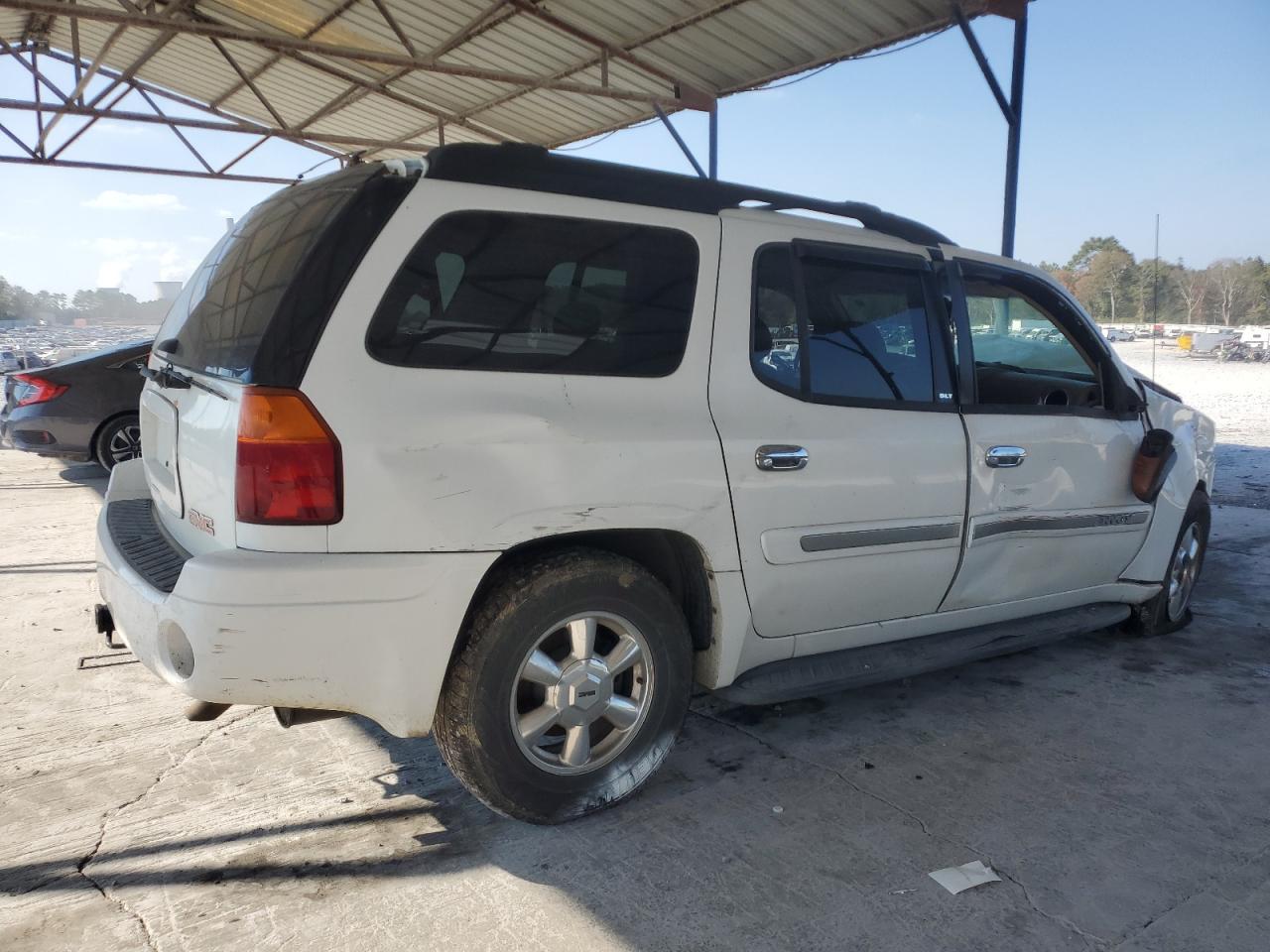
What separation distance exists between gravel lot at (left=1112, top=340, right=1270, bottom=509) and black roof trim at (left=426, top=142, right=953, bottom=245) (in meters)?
7.16

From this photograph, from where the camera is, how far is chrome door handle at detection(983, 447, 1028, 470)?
356 cm

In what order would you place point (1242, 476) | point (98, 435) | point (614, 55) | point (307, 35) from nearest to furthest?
point (98, 435) → point (1242, 476) → point (614, 55) → point (307, 35)

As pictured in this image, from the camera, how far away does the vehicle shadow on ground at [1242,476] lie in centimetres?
854

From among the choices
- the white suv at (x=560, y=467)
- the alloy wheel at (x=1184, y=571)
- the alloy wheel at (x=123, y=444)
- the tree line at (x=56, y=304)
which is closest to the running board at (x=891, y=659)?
the white suv at (x=560, y=467)

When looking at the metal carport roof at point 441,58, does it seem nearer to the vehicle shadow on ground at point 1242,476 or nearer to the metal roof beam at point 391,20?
the metal roof beam at point 391,20

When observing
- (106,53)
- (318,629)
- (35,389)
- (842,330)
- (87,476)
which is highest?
(106,53)

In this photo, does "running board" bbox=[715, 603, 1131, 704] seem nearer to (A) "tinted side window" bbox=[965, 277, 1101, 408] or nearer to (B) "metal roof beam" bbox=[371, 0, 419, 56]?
(A) "tinted side window" bbox=[965, 277, 1101, 408]

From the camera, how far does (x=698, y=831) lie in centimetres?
284

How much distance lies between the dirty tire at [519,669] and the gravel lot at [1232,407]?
7405 millimetres

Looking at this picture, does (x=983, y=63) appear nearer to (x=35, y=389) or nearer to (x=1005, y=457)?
(x=1005, y=457)

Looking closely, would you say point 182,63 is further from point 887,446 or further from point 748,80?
point 887,446

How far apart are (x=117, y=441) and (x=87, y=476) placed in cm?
102

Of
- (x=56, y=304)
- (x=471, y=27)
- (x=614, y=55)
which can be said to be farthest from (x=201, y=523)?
(x=56, y=304)

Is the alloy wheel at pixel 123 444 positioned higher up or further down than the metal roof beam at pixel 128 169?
further down
